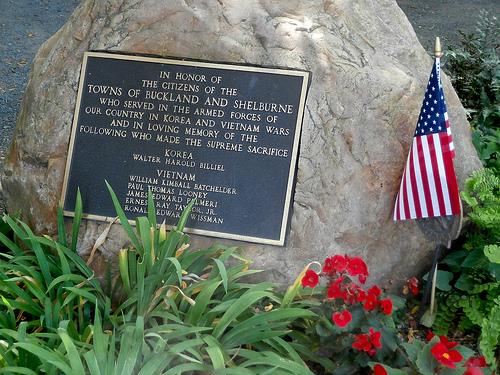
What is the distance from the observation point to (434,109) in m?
3.55

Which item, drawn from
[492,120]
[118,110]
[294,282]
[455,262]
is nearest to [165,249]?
[294,282]

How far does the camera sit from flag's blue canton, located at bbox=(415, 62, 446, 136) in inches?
139

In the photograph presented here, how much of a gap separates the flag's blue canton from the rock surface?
29 centimetres

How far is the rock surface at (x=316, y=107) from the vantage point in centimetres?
383

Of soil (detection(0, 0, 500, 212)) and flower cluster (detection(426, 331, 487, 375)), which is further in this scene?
soil (detection(0, 0, 500, 212))

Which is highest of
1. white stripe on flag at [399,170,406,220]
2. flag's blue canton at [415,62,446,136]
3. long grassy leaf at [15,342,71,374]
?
flag's blue canton at [415,62,446,136]

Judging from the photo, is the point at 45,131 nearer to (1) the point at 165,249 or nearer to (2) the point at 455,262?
(1) the point at 165,249

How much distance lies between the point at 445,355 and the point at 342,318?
479mm

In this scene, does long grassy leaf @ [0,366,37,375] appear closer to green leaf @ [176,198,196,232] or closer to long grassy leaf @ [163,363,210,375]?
long grassy leaf @ [163,363,210,375]

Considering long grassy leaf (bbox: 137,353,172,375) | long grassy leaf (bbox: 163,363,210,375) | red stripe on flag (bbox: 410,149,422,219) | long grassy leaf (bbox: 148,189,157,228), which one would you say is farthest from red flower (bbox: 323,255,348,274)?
long grassy leaf (bbox: 148,189,157,228)

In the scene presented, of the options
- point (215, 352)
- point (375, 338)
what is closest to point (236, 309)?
point (215, 352)

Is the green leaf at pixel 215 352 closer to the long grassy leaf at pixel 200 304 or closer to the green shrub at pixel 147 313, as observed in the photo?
the green shrub at pixel 147 313

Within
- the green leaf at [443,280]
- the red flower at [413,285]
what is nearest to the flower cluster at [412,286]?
the red flower at [413,285]

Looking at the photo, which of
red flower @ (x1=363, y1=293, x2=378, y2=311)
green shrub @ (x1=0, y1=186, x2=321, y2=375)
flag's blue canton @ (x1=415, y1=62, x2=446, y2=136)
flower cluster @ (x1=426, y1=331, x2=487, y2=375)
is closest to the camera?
flower cluster @ (x1=426, y1=331, x2=487, y2=375)
